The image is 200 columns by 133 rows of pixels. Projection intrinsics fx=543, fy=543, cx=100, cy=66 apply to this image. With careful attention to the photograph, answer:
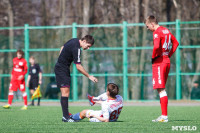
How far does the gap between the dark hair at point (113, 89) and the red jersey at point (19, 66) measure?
23.5ft

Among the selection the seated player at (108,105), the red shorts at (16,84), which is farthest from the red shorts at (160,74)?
the red shorts at (16,84)

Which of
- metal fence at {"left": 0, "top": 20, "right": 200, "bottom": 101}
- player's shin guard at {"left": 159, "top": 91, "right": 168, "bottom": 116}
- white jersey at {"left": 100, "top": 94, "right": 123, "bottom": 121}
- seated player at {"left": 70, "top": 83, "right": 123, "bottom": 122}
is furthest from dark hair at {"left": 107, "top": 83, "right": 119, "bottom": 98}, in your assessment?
metal fence at {"left": 0, "top": 20, "right": 200, "bottom": 101}

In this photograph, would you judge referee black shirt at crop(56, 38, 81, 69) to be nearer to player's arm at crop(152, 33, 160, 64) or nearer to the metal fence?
player's arm at crop(152, 33, 160, 64)

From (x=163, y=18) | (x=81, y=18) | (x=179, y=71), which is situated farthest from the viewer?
(x=81, y=18)

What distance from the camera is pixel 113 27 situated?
22062 mm

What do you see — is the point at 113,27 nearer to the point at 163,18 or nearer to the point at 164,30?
the point at 163,18

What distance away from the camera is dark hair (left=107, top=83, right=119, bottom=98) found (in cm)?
1004

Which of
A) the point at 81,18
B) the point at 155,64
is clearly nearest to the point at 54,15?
the point at 81,18

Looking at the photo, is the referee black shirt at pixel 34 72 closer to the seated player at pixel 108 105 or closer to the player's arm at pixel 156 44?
the seated player at pixel 108 105

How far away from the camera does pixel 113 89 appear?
10.0 metres

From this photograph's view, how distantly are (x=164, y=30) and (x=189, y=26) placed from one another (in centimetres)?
1103

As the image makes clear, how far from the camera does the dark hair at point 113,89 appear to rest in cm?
1004

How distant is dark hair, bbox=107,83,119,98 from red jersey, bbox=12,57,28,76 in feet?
23.5

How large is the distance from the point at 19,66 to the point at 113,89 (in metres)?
7.33
